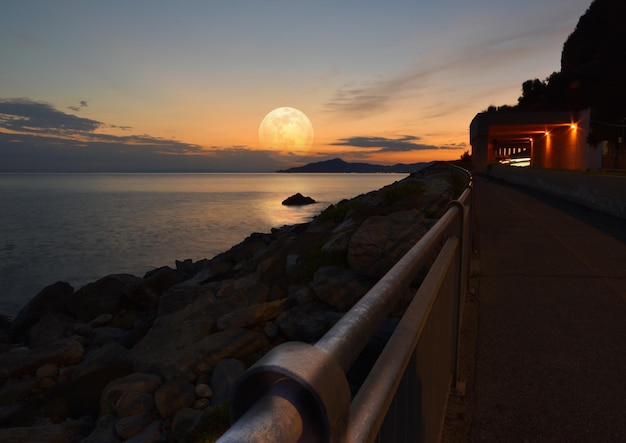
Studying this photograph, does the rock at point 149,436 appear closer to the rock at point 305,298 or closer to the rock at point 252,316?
the rock at point 252,316

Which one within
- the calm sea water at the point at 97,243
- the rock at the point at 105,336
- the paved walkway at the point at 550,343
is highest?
the paved walkway at the point at 550,343

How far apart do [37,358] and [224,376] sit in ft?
18.5

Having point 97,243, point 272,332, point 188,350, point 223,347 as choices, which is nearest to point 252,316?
point 272,332

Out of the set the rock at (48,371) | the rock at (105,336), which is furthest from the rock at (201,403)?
the rock at (105,336)

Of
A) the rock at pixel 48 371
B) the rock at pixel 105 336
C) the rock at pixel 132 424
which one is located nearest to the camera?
the rock at pixel 132 424

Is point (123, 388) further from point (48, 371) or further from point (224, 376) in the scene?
point (48, 371)

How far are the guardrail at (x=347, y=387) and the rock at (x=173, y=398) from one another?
5.34m

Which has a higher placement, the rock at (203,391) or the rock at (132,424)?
the rock at (203,391)

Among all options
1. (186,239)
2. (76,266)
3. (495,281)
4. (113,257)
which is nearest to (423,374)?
(495,281)

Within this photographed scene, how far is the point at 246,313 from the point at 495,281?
184 inches

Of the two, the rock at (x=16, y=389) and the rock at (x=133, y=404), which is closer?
the rock at (x=133, y=404)

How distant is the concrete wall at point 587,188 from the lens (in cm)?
1478

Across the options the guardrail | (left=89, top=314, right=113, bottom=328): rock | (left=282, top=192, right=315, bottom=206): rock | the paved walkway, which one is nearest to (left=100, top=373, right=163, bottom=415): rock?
the paved walkway

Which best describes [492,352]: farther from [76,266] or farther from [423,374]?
[76,266]
